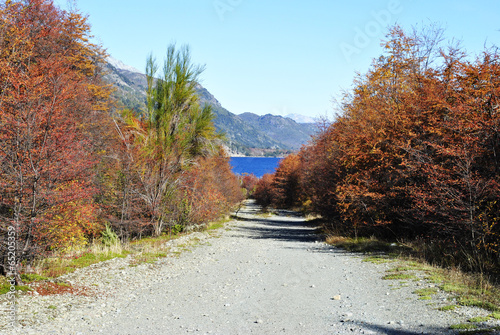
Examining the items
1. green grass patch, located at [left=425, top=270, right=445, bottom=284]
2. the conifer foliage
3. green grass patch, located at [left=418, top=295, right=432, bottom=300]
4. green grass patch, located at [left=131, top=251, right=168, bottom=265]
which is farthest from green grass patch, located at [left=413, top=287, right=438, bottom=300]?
the conifer foliage

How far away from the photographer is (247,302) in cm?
677

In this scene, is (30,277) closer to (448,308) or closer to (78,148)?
(78,148)

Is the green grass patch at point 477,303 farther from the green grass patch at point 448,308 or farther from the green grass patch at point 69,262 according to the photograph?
the green grass patch at point 69,262

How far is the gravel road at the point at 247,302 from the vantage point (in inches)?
205

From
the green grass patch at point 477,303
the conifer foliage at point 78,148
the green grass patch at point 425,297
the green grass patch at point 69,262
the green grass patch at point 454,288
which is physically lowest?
the green grass patch at point 69,262

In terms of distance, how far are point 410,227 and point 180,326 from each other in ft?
38.1

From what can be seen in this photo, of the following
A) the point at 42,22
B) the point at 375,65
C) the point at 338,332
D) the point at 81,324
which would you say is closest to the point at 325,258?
the point at 338,332

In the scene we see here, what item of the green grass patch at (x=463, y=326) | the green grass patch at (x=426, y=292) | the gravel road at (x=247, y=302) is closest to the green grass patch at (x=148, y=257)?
the gravel road at (x=247, y=302)

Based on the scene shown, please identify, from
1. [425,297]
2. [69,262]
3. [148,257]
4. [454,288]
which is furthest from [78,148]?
[454,288]

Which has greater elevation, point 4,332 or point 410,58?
point 410,58

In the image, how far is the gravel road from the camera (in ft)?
17.1

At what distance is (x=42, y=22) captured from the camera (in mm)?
13445

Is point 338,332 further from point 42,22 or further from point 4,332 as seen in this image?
point 42,22

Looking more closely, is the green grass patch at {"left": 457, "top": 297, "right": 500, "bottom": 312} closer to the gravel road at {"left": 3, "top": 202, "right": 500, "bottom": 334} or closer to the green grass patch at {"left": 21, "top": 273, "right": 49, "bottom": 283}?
the gravel road at {"left": 3, "top": 202, "right": 500, "bottom": 334}
